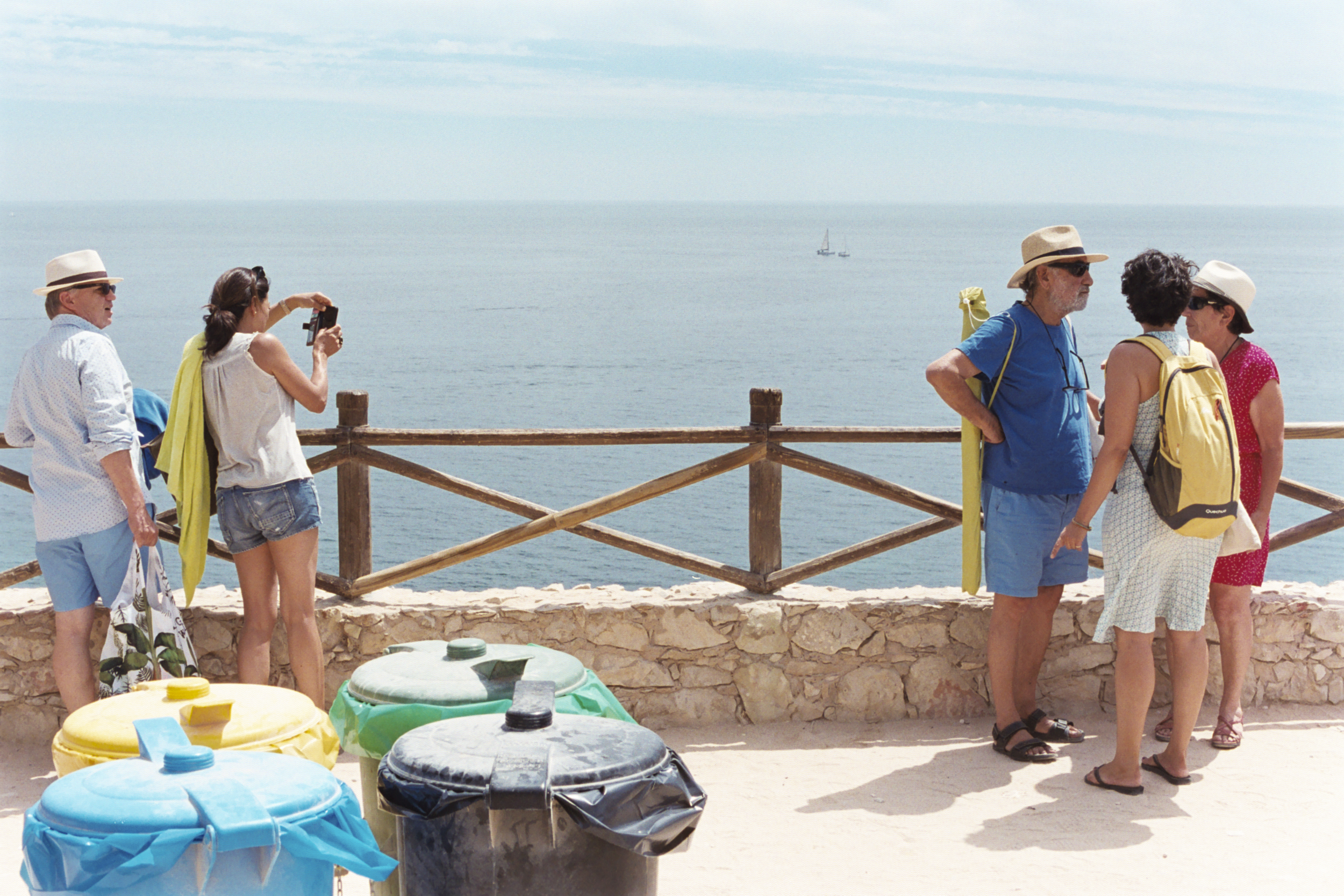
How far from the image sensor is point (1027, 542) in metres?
4.51

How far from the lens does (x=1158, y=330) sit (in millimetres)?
4137

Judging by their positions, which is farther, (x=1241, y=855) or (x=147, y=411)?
(x=147, y=411)

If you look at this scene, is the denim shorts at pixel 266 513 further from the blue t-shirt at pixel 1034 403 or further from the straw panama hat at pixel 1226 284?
the straw panama hat at pixel 1226 284

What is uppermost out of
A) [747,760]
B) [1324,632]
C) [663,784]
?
[663,784]

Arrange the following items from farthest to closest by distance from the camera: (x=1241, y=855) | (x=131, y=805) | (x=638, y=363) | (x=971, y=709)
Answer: (x=638, y=363) → (x=971, y=709) → (x=1241, y=855) → (x=131, y=805)

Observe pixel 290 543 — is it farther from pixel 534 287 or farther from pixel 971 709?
pixel 534 287

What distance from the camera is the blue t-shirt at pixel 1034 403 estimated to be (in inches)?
174

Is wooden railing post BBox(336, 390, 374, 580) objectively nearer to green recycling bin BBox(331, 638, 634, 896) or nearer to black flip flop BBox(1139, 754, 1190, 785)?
green recycling bin BBox(331, 638, 634, 896)

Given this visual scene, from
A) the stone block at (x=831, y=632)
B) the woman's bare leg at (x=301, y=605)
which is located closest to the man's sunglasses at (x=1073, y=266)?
the stone block at (x=831, y=632)

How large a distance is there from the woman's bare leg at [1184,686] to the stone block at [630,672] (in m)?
1.95

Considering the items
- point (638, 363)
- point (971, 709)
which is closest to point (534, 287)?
point (638, 363)

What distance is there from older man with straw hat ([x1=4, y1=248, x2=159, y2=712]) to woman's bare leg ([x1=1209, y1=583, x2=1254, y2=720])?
3964 millimetres

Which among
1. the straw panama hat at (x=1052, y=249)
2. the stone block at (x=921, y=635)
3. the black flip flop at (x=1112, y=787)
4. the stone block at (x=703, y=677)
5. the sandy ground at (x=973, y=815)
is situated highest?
the straw panama hat at (x=1052, y=249)

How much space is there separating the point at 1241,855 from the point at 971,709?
1.44 metres
